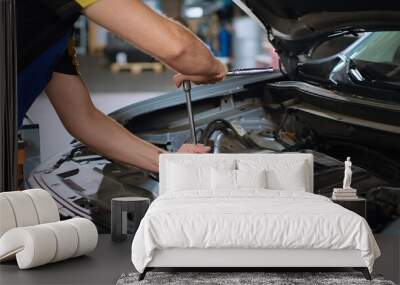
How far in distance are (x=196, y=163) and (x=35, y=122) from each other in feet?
4.94

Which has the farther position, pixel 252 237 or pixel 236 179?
pixel 236 179

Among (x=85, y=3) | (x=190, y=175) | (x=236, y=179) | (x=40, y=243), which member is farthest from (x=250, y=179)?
(x=85, y=3)

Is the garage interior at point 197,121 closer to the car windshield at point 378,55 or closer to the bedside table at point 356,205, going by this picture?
the car windshield at point 378,55

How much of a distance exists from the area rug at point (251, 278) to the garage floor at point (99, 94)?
207 cm

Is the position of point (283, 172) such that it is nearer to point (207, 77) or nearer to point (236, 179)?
point (236, 179)

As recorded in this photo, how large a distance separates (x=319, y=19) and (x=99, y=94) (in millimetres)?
1977

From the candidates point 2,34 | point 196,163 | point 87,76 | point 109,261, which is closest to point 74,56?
point 87,76

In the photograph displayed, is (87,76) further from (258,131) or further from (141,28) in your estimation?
(258,131)

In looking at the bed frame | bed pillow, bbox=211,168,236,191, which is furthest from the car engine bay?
the bed frame

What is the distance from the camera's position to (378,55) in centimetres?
638

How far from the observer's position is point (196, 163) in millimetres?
6219

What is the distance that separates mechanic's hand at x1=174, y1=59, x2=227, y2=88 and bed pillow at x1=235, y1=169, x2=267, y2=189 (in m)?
0.93

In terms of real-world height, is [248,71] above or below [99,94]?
above

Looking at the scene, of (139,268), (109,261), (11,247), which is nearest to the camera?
(139,268)
